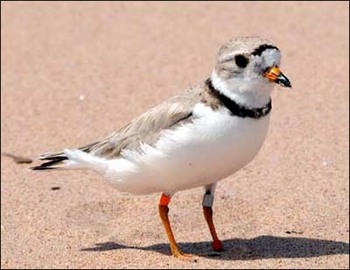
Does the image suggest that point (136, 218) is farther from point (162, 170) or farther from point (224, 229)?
point (162, 170)

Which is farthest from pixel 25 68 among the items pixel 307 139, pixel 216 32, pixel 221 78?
pixel 221 78

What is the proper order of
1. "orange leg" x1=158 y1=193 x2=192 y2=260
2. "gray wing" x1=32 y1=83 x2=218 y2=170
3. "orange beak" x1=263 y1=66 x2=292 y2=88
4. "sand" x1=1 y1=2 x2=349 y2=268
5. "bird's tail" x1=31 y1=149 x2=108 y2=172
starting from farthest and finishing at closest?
"sand" x1=1 y1=2 x2=349 y2=268 → "bird's tail" x1=31 y1=149 x2=108 y2=172 → "orange leg" x1=158 y1=193 x2=192 y2=260 → "gray wing" x1=32 y1=83 x2=218 y2=170 → "orange beak" x1=263 y1=66 x2=292 y2=88

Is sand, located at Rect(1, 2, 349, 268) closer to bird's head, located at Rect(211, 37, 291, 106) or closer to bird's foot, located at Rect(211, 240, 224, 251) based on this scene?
bird's foot, located at Rect(211, 240, 224, 251)

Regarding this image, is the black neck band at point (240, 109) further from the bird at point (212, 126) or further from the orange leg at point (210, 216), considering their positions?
the orange leg at point (210, 216)

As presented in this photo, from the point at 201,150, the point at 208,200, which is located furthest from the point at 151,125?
the point at 208,200

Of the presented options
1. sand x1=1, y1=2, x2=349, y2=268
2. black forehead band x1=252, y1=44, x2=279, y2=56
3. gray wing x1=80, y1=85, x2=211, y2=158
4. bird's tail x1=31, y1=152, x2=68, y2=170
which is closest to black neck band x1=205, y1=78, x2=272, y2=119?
gray wing x1=80, y1=85, x2=211, y2=158

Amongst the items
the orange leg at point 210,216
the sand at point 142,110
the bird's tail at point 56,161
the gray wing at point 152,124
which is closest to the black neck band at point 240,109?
the gray wing at point 152,124
